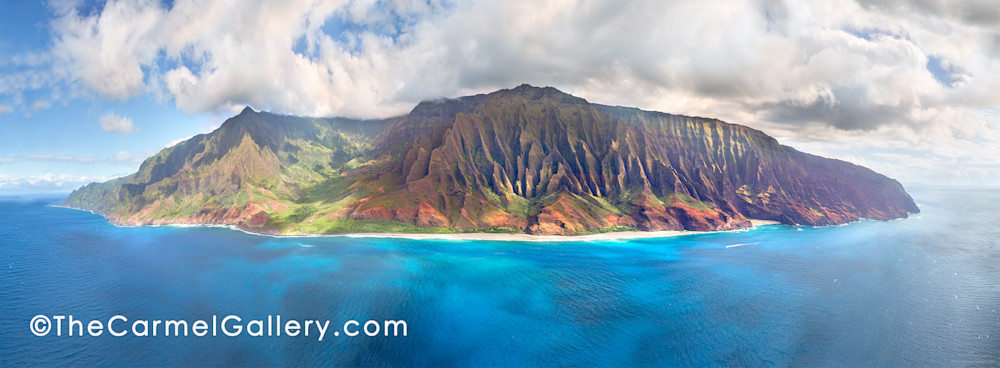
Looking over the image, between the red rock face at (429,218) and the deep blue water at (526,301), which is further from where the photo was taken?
the red rock face at (429,218)

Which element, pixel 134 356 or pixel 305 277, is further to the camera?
pixel 305 277

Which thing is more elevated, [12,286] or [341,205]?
[341,205]

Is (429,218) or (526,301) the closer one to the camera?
(526,301)

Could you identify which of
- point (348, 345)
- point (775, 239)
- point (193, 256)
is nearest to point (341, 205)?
point (193, 256)

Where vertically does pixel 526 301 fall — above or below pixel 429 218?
below

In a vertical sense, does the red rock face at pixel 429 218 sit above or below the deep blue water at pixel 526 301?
above

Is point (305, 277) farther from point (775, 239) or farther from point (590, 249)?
point (775, 239)

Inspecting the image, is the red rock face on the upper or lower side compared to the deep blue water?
upper

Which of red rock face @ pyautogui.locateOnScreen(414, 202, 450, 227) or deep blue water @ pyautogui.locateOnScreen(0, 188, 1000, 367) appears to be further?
red rock face @ pyautogui.locateOnScreen(414, 202, 450, 227)
